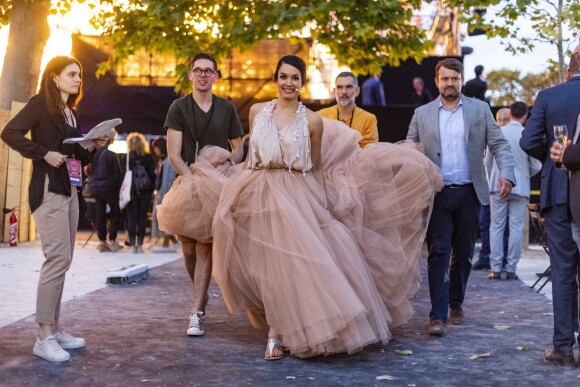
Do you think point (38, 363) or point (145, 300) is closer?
point (38, 363)

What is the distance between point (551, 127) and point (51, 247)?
3708 millimetres

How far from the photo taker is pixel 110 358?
712 cm

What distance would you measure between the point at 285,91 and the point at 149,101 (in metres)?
16.9

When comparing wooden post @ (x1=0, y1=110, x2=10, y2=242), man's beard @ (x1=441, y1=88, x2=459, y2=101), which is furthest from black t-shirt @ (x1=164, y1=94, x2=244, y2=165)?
wooden post @ (x1=0, y1=110, x2=10, y2=242)

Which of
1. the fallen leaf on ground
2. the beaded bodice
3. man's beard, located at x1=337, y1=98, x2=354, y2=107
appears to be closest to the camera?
the fallen leaf on ground

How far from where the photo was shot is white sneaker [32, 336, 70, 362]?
695cm

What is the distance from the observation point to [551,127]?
23.3ft

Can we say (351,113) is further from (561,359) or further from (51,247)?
(51,247)

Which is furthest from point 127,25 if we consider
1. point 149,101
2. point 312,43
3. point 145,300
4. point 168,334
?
point 168,334

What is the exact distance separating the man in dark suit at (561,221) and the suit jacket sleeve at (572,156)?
0.40 meters

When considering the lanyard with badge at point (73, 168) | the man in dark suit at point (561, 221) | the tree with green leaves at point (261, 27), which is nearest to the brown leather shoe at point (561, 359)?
the man in dark suit at point (561, 221)

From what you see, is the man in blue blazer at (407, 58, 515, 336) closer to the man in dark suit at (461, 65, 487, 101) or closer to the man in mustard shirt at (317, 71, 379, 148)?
the man in mustard shirt at (317, 71, 379, 148)

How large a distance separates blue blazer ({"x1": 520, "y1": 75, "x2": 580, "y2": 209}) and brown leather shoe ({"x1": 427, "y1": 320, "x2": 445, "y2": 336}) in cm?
166

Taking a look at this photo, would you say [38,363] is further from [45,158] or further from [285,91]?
[285,91]
